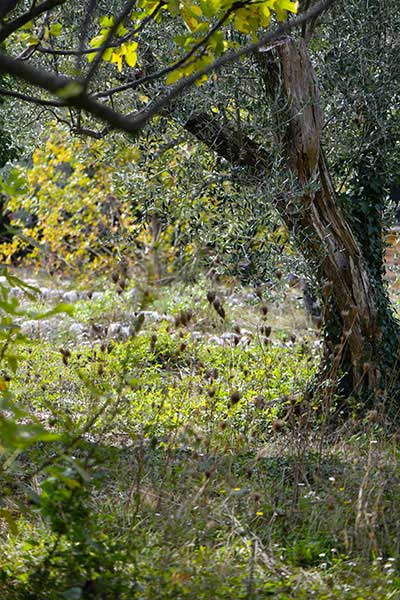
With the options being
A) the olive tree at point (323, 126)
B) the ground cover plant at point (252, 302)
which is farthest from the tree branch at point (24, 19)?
the olive tree at point (323, 126)

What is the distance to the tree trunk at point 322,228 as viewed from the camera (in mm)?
6109

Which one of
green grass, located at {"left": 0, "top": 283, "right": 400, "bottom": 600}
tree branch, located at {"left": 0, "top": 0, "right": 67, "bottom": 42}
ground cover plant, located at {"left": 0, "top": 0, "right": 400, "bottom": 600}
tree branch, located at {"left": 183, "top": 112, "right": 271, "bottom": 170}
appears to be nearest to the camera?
tree branch, located at {"left": 0, "top": 0, "right": 67, "bottom": 42}

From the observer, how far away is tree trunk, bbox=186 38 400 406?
611cm

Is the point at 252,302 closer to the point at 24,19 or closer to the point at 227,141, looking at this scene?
the point at 227,141

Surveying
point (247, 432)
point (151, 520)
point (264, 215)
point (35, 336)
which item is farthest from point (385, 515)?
point (35, 336)

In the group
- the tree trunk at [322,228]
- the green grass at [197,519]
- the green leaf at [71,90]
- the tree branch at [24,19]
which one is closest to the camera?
the green leaf at [71,90]

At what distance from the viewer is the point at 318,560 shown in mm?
3943

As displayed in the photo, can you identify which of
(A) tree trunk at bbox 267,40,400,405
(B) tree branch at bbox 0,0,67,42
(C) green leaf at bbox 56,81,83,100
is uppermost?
(A) tree trunk at bbox 267,40,400,405

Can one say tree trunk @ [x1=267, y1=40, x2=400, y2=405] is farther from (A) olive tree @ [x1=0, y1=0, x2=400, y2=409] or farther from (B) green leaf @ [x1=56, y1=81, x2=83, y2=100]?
(B) green leaf @ [x1=56, y1=81, x2=83, y2=100]

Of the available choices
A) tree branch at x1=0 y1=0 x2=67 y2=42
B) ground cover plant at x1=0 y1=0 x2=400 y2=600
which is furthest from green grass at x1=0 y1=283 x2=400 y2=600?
tree branch at x1=0 y1=0 x2=67 y2=42

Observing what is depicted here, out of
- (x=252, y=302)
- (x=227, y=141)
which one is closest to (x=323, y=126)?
(x=227, y=141)

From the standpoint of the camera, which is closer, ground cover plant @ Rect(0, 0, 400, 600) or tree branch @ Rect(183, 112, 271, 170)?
ground cover plant @ Rect(0, 0, 400, 600)

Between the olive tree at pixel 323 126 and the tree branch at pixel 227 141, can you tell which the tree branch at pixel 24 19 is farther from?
the tree branch at pixel 227 141

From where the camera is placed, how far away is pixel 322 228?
20.9 feet
